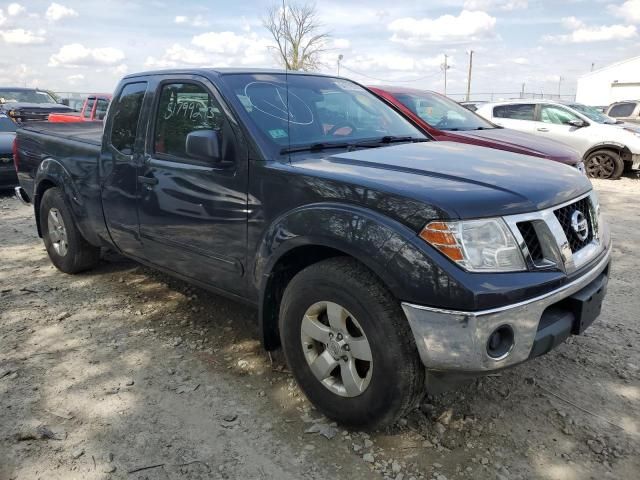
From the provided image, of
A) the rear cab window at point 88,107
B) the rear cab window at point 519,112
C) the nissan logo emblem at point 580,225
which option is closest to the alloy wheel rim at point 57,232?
the nissan logo emblem at point 580,225

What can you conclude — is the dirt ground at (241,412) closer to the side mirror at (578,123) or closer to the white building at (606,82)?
the side mirror at (578,123)

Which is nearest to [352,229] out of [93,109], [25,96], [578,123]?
[578,123]

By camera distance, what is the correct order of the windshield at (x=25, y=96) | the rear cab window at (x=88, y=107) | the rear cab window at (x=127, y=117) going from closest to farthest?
the rear cab window at (x=127, y=117) < the rear cab window at (x=88, y=107) < the windshield at (x=25, y=96)

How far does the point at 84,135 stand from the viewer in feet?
16.1

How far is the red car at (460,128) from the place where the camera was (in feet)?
20.0

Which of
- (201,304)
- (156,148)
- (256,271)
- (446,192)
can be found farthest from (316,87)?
(201,304)

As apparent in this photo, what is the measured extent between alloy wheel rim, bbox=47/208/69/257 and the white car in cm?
841

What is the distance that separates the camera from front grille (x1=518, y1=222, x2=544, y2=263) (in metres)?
2.32

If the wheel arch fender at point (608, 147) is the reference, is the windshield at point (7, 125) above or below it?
above

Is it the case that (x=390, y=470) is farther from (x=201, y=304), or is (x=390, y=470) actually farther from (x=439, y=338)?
(x=201, y=304)

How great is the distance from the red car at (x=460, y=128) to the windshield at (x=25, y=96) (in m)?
13.6

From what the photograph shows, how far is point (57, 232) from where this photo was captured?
5.02m

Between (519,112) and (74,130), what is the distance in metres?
8.67

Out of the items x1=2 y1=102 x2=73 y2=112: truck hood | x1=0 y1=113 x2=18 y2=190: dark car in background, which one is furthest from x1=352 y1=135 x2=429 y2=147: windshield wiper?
x1=2 y1=102 x2=73 y2=112: truck hood
